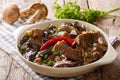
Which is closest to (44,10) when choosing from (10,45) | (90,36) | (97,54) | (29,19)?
(29,19)

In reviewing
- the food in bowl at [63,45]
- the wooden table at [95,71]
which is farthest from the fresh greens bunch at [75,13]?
the food in bowl at [63,45]

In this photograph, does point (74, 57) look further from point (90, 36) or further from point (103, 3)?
point (103, 3)

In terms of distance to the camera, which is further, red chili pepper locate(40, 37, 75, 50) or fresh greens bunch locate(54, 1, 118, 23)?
fresh greens bunch locate(54, 1, 118, 23)

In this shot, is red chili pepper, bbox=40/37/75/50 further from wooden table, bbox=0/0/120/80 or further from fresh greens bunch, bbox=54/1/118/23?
fresh greens bunch, bbox=54/1/118/23

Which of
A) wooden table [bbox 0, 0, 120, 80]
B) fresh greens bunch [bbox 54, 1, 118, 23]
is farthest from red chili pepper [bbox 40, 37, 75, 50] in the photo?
fresh greens bunch [bbox 54, 1, 118, 23]

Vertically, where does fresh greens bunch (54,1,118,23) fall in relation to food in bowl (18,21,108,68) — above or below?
below

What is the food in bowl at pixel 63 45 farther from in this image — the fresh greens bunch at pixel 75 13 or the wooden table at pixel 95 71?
the fresh greens bunch at pixel 75 13

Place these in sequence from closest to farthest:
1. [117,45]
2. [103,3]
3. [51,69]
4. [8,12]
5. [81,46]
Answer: [51,69]
[81,46]
[117,45]
[8,12]
[103,3]

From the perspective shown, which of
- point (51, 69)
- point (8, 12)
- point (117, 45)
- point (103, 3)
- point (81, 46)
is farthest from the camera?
point (103, 3)

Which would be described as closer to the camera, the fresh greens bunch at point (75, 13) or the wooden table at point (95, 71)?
the wooden table at point (95, 71)
